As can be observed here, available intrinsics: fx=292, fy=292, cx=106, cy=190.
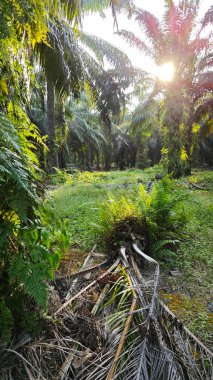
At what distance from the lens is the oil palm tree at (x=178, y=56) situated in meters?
10.6

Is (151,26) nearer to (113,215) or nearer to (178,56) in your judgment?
(178,56)

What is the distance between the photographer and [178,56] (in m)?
11.0

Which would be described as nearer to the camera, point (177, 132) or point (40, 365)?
point (40, 365)

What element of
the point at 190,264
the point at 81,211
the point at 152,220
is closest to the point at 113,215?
the point at 152,220

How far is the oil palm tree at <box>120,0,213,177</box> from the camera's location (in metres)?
10.6

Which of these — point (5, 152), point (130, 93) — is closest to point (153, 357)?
point (5, 152)

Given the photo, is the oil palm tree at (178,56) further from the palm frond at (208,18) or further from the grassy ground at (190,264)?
the grassy ground at (190,264)

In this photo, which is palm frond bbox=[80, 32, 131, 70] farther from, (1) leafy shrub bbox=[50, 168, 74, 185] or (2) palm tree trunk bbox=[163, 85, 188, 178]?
(1) leafy shrub bbox=[50, 168, 74, 185]

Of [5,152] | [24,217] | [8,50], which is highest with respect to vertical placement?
[8,50]

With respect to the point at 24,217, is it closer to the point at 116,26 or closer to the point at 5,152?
the point at 5,152

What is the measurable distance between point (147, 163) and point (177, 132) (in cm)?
1518

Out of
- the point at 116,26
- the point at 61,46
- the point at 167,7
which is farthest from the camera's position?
the point at 167,7

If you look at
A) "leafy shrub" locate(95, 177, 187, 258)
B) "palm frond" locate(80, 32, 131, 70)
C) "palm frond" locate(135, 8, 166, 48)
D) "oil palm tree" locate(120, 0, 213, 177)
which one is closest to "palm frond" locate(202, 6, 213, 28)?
"oil palm tree" locate(120, 0, 213, 177)

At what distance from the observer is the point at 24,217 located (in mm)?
1623
